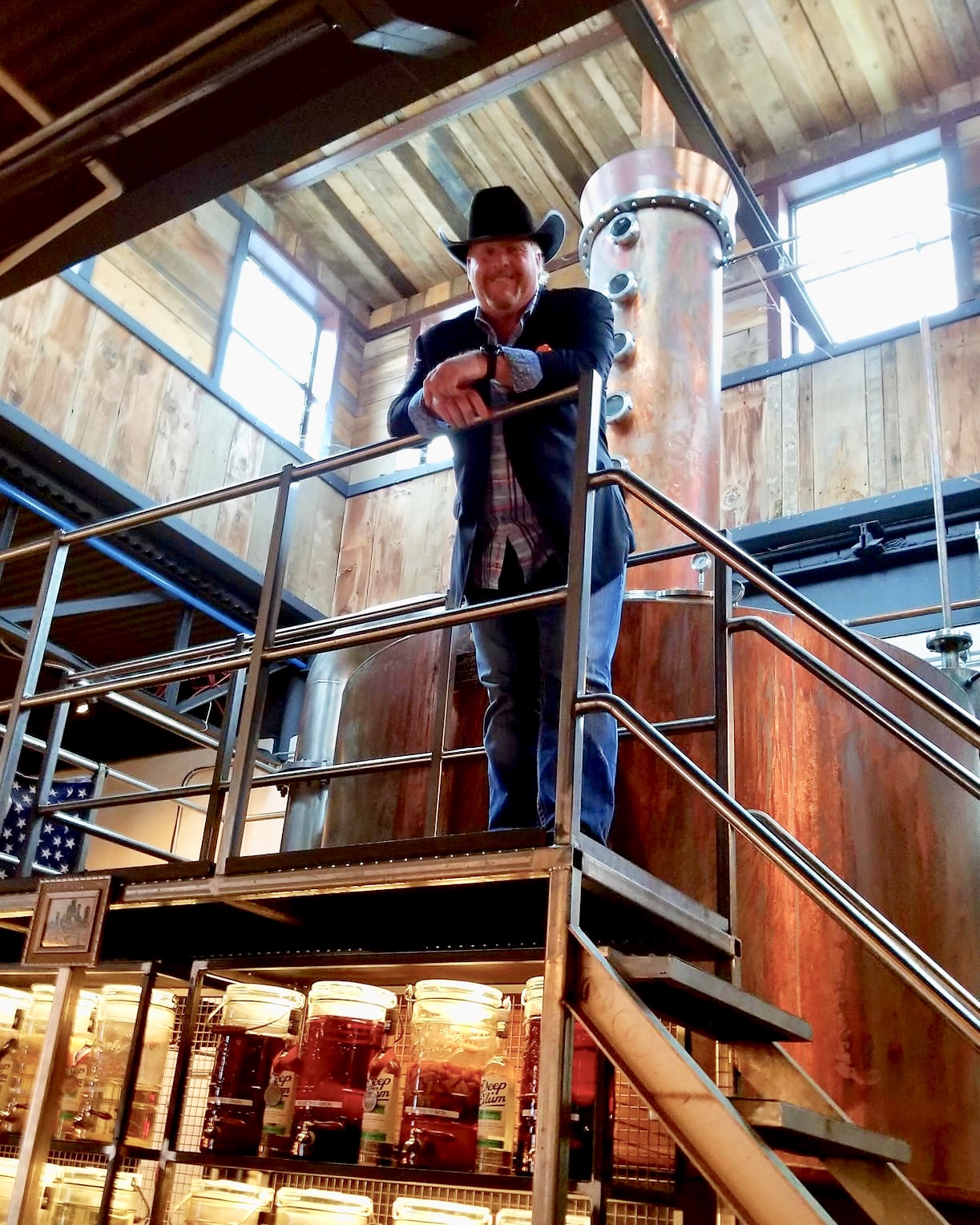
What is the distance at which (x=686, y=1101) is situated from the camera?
188 centimetres

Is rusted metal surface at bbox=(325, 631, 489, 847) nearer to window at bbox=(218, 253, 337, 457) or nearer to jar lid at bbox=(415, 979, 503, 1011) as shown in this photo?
jar lid at bbox=(415, 979, 503, 1011)

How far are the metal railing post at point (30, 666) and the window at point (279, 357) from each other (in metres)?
5.40

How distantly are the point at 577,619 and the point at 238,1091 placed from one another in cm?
161

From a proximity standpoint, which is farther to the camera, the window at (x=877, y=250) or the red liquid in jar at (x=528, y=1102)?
the window at (x=877, y=250)

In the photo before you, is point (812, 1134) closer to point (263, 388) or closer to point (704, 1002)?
point (704, 1002)

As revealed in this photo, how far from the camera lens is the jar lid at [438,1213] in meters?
2.64

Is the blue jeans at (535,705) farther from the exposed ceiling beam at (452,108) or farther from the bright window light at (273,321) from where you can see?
the bright window light at (273,321)

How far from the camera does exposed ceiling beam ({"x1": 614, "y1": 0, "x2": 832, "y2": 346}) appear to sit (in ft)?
19.8

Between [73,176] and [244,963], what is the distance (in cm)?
209

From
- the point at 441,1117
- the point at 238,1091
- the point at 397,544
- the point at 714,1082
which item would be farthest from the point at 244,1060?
the point at 397,544

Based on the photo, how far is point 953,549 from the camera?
22.2ft

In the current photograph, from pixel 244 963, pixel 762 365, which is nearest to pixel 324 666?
pixel 762 365

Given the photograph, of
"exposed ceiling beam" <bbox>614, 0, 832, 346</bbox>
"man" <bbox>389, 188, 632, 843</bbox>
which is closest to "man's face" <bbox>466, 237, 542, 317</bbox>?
"man" <bbox>389, 188, 632, 843</bbox>

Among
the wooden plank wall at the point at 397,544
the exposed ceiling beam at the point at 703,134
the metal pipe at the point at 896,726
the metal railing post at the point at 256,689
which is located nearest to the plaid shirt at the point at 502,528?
the metal railing post at the point at 256,689
